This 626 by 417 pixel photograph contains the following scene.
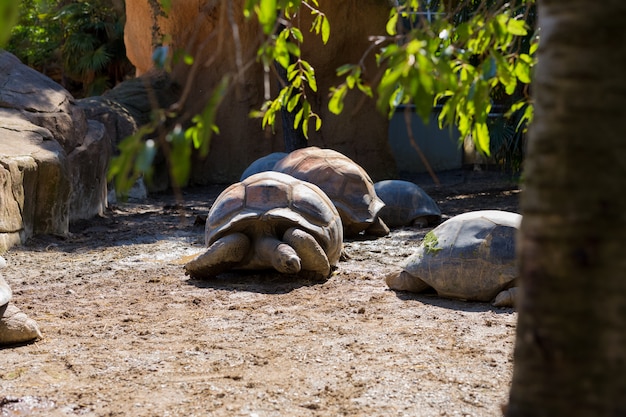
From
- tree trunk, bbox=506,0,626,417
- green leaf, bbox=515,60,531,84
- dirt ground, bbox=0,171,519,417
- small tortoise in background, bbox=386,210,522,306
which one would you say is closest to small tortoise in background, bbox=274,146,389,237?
dirt ground, bbox=0,171,519,417

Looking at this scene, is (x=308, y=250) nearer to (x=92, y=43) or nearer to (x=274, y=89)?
(x=274, y=89)

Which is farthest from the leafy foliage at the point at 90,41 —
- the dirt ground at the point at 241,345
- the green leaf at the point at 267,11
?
the green leaf at the point at 267,11

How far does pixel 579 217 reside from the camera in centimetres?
151

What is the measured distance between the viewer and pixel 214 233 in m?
5.86

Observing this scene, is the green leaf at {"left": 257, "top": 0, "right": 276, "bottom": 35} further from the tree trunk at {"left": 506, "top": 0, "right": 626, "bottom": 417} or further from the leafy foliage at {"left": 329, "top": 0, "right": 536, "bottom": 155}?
the tree trunk at {"left": 506, "top": 0, "right": 626, "bottom": 417}

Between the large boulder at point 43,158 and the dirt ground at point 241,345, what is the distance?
61cm

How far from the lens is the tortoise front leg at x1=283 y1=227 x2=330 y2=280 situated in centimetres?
568

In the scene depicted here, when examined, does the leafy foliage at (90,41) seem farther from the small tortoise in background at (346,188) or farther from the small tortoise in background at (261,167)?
the small tortoise in background at (346,188)

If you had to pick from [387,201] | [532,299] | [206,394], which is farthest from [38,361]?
[387,201]

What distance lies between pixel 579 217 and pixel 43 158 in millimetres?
6762

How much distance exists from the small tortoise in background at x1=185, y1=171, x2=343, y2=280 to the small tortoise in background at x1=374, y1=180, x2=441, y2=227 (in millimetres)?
2481

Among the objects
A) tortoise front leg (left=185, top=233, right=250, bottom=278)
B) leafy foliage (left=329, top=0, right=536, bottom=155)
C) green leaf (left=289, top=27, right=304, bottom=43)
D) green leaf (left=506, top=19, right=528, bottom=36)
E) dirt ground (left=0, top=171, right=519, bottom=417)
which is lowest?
dirt ground (left=0, top=171, right=519, bottom=417)

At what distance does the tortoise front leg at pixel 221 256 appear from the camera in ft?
18.7

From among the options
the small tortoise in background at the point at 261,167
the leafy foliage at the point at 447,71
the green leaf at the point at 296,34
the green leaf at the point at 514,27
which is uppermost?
the green leaf at the point at 296,34
